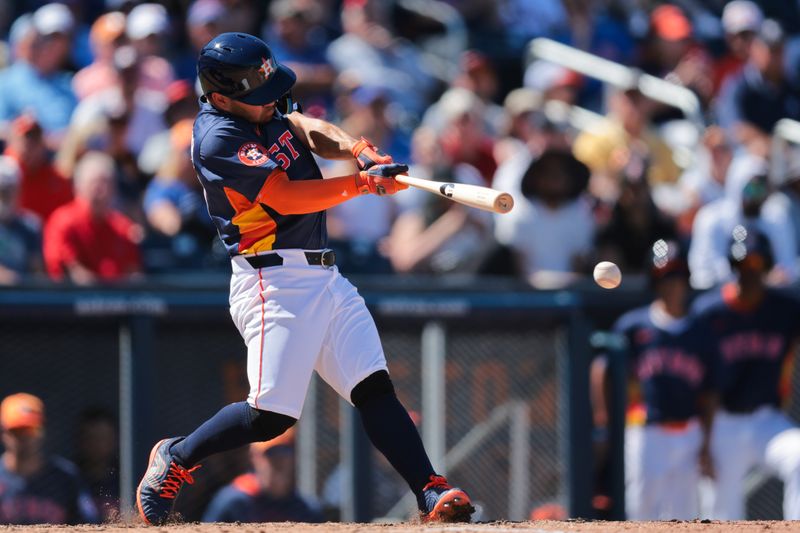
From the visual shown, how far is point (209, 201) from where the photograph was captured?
16.2 feet

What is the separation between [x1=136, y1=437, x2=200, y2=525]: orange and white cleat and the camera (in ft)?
16.6

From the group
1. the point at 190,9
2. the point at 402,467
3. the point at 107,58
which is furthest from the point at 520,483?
the point at 190,9

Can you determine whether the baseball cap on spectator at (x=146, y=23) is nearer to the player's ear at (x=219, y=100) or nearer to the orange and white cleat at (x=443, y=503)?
the player's ear at (x=219, y=100)

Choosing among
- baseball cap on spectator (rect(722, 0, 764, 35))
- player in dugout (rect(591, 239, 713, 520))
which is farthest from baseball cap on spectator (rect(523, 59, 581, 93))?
player in dugout (rect(591, 239, 713, 520))

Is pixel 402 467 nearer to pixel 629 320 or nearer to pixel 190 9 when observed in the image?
pixel 629 320

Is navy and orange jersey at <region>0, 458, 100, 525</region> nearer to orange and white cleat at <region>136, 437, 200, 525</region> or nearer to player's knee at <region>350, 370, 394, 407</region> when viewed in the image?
→ orange and white cleat at <region>136, 437, 200, 525</region>

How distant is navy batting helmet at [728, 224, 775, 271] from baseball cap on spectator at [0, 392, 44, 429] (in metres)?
4.17

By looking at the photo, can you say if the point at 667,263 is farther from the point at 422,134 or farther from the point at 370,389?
the point at 370,389

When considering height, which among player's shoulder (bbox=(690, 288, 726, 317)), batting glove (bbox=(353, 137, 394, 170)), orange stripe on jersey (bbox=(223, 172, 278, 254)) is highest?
batting glove (bbox=(353, 137, 394, 170))

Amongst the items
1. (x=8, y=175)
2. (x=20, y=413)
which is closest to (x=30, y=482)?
(x=20, y=413)

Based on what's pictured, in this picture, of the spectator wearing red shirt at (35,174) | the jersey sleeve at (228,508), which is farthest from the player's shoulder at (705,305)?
the spectator wearing red shirt at (35,174)

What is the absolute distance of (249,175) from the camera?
15.4 ft

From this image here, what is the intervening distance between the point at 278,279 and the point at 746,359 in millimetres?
4376

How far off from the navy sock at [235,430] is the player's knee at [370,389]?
24 centimetres
